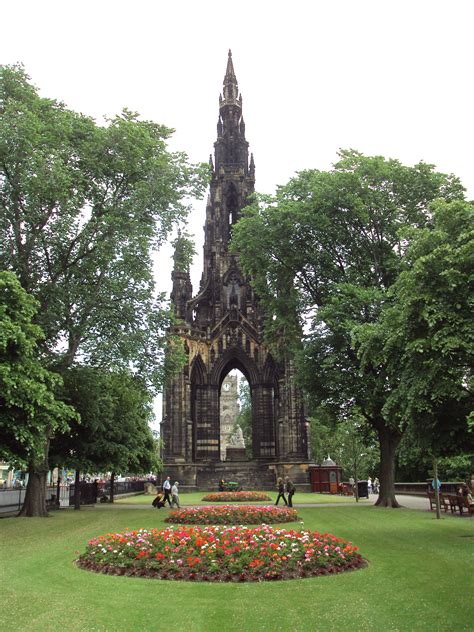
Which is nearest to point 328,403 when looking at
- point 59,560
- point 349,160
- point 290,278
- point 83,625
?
point 290,278

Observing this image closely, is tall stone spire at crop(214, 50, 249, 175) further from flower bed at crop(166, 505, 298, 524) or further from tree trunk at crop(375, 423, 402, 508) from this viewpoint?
flower bed at crop(166, 505, 298, 524)

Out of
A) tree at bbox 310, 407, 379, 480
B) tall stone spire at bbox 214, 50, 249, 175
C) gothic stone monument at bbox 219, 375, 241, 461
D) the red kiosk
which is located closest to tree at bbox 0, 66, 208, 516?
tree at bbox 310, 407, 379, 480

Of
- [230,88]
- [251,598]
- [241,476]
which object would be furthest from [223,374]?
[251,598]

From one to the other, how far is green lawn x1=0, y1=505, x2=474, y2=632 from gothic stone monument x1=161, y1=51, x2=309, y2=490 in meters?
31.7

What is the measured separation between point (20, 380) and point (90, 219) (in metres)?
9.54

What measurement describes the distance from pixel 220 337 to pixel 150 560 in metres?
42.2

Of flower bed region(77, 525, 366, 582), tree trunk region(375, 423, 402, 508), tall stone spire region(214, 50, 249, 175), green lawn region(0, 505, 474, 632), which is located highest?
tall stone spire region(214, 50, 249, 175)

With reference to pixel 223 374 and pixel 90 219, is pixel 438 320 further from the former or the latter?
pixel 223 374

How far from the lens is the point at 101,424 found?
2720 cm

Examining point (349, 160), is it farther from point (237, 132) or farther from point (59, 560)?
point (237, 132)

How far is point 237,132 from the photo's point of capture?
66375mm

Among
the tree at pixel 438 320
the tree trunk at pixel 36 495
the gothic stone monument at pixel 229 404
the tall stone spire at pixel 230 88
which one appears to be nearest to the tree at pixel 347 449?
the tree trunk at pixel 36 495

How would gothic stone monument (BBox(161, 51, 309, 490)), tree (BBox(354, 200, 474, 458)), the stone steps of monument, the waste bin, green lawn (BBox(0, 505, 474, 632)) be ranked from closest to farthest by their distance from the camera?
green lawn (BBox(0, 505, 474, 632)) < tree (BBox(354, 200, 474, 458)) < the waste bin < the stone steps of monument < gothic stone monument (BBox(161, 51, 309, 490))

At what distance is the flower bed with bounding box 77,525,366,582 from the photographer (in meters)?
10.7
